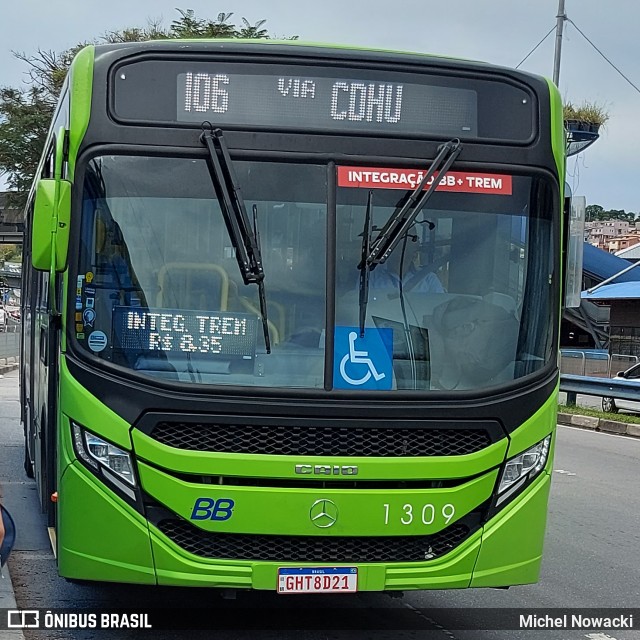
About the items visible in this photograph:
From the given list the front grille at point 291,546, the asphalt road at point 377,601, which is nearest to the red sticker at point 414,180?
the front grille at point 291,546

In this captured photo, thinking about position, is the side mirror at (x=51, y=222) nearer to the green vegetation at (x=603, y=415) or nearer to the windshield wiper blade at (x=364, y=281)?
the windshield wiper blade at (x=364, y=281)

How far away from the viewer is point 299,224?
5.61 meters

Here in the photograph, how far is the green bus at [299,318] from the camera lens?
5332mm

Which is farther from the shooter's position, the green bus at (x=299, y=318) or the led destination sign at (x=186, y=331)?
the led destination sign at (x=186, y=331)

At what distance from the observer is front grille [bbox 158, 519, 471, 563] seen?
5.36 metres

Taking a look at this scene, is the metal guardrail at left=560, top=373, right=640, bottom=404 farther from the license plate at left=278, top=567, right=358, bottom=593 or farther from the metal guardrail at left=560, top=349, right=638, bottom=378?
the license plate at left=278, top=567, right=358, bottom=593

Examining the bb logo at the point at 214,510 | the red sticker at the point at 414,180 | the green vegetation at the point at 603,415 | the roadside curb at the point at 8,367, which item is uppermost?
the red sticker at the point at 414,180

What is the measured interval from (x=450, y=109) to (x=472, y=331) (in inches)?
47.8

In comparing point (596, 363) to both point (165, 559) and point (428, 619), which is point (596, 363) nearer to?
point (428, 619)

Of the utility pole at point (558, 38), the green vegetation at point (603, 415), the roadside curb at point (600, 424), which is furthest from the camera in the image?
the utility pole at point (558, 38)

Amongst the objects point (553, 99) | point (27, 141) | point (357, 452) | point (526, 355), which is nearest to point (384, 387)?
point (357, 452)

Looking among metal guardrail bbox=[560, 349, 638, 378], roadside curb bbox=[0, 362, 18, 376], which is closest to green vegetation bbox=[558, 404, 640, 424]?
metal guardrail bbox=[560, 349, 638, 378]

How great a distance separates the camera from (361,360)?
5.57 metres

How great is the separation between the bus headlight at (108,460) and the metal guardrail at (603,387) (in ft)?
52.7
